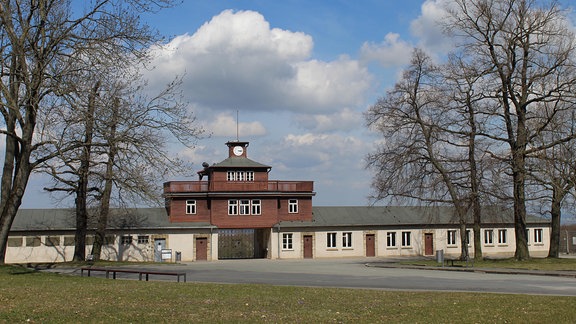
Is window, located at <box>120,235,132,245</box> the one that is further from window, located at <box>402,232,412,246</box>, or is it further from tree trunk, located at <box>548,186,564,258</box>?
tree trunk, located at <box>548,186,564,258</box>

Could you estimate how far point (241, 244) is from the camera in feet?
204

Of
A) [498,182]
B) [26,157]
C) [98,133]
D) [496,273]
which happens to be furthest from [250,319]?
[498,182]

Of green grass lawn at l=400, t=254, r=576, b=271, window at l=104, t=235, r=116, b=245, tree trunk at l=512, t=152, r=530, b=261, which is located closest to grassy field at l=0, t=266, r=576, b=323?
green grass lawn at l=400, t=254, r=576, b=271

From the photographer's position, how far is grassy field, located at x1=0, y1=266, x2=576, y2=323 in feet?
39.6

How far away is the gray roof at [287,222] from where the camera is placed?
5241cm

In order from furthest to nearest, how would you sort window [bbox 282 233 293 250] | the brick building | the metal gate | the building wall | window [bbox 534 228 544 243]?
window [bbox 534 228 544 243] < the metal gate < window [bbox 282 233 293 250] < the brick building < the building wall

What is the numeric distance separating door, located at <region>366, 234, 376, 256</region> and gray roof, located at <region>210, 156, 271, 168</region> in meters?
11.7

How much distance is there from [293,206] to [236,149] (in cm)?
A: 759

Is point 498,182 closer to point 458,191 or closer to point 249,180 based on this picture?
point 458,191

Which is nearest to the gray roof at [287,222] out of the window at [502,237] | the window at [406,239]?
the window at [406,239]

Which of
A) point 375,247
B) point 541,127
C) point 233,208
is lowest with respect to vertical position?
point 375,247

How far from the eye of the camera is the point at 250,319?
472 inches

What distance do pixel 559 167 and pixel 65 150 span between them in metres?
26.4

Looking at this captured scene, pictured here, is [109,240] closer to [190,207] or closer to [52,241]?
[52,241]
